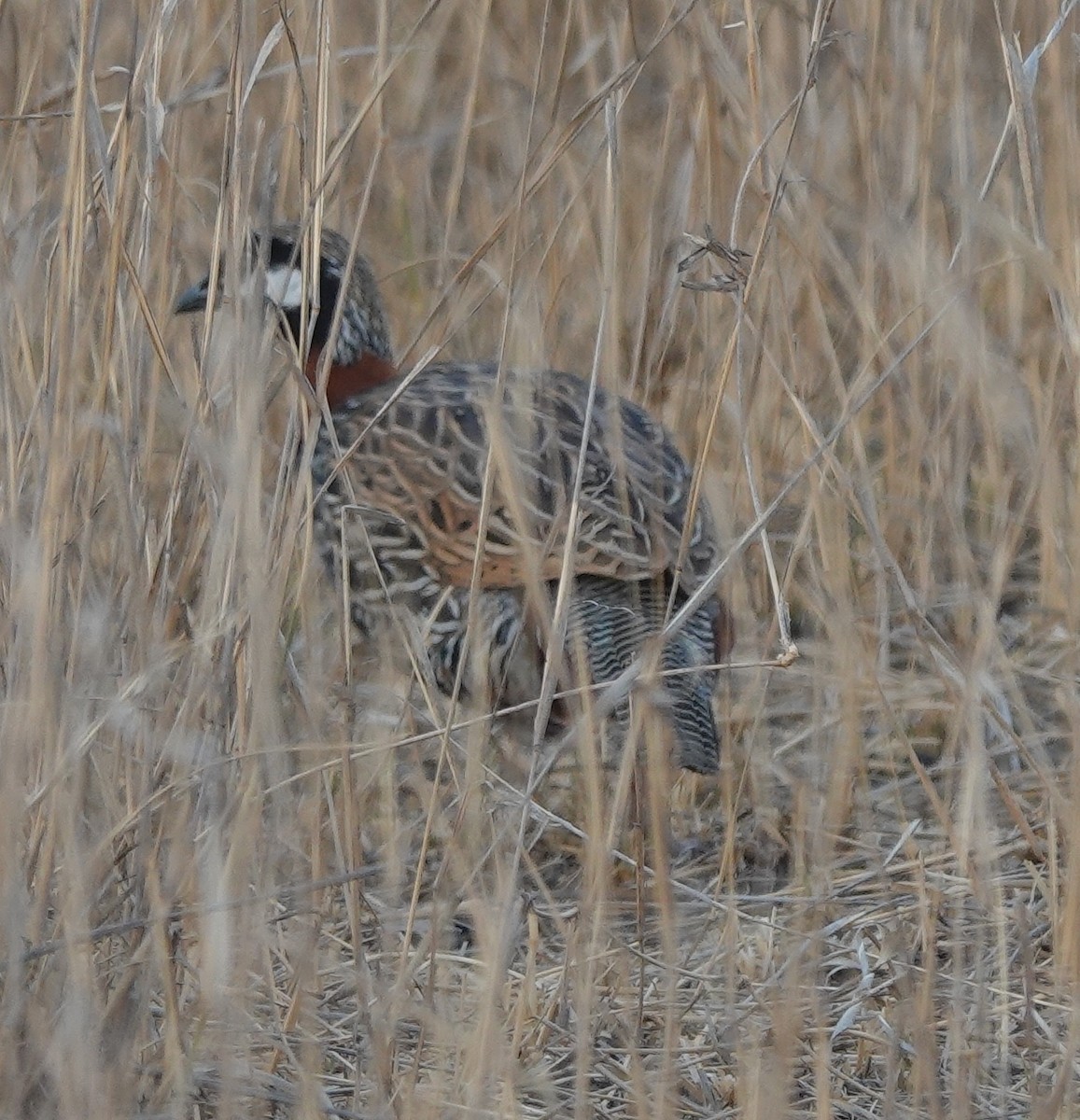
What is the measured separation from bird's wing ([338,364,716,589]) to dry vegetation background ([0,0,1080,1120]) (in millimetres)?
195

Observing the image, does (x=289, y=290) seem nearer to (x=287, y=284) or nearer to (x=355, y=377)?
(x=355, y=377)

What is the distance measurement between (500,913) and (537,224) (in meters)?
1.99

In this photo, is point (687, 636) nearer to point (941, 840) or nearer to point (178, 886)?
point (941, 840)

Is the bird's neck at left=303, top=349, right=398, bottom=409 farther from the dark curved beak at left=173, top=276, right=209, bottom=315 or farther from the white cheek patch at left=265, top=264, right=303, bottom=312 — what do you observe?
the dark curved beak at left=173, top=276, right=209, bottom=315

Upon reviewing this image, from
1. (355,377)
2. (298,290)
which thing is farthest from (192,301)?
(355,377)

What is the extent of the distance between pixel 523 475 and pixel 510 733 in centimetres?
80

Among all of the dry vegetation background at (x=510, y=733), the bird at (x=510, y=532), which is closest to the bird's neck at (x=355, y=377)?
the bird at (x=510, y=532)

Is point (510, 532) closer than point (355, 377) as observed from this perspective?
Yes

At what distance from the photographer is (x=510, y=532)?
3.01 metres

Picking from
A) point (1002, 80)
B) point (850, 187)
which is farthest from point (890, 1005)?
point (1002, 80)

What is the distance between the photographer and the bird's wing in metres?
3.00

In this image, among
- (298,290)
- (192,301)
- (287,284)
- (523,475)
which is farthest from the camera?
(298,290)

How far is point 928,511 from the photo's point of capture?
3.17 m

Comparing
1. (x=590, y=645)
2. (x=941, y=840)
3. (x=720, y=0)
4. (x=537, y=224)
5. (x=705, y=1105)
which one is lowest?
(x=705, y=1105)
